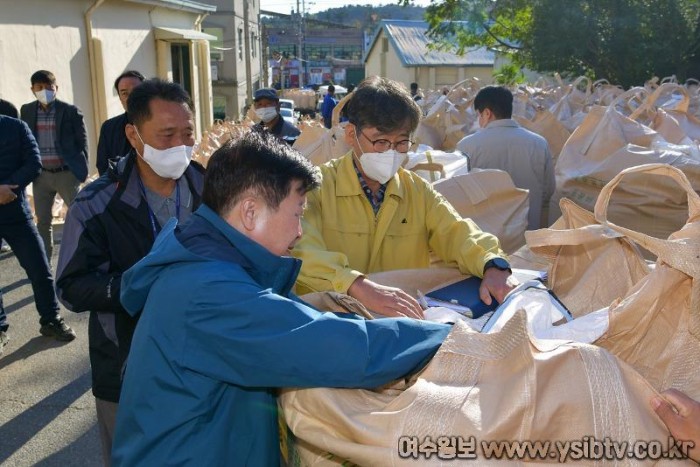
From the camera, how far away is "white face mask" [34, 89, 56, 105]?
19.6 feet

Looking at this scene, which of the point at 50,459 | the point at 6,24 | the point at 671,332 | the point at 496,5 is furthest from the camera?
the point at 496,5

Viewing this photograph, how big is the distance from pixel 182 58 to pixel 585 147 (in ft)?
57.5

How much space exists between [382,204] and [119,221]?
90 centimetres

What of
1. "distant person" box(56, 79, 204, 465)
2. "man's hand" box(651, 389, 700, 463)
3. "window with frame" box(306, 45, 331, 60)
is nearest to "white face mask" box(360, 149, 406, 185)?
"distant person" box(56, 79, 204, 465)

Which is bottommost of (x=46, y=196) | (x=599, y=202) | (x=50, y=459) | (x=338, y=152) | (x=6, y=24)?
(x=50, y=459)

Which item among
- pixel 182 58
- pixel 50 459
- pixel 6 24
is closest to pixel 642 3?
pixel 182 58

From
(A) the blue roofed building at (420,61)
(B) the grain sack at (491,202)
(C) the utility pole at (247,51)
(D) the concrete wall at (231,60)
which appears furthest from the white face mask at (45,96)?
(A) the blue roofed building at (420,61)

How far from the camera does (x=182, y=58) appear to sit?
64.1ft

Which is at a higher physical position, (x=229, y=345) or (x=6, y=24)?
(x=6, y=24)

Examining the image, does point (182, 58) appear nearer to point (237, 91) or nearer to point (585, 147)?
point (237, 91)

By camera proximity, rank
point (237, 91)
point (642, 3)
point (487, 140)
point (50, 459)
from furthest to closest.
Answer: point (237, 91) < point (642, 3) < point (487, 140) < point (50, 459)

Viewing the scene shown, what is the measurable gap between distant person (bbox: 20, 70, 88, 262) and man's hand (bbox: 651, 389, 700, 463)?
5801 mm

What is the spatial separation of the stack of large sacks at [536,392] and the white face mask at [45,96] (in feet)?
18.1

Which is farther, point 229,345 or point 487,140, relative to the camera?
point 487,140
